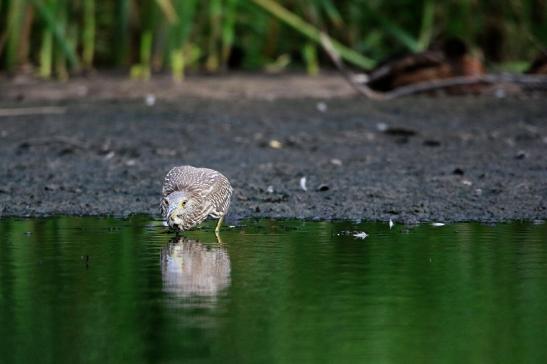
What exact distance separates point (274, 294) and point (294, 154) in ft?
15.1

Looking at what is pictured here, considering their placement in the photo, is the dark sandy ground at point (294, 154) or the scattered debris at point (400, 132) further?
the scattered debris at point (400, 132)

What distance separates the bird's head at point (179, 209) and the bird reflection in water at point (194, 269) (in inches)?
4.5

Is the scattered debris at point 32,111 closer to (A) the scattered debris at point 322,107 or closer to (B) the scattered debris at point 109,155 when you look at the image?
(B) the scattered debris at point 109,155

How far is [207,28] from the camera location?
526 inches

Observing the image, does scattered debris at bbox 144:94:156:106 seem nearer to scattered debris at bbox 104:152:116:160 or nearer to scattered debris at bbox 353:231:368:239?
scattered debris at bbox 104:152:116:160

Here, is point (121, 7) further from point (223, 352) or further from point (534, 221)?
point (223, 352)

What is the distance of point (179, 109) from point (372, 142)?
2.28 meters

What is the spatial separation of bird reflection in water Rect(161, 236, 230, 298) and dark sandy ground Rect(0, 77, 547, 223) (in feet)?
A: 3.64

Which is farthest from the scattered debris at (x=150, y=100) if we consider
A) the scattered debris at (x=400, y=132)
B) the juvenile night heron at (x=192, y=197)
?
the juvenile night heron at (x=192, y=197)

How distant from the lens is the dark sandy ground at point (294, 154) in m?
7.68

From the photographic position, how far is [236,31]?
47.2ft

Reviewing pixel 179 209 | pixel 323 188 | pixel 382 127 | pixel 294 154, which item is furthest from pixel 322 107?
pixel 179 209

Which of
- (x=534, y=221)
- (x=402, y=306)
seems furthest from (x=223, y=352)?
(x=534, y=221)

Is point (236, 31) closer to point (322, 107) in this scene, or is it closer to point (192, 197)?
point (322, 107)
